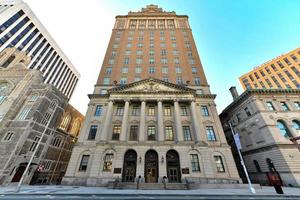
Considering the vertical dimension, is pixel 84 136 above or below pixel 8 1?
below

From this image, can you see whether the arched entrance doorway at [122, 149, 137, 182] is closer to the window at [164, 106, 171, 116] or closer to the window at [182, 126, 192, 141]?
the window at [182, 126, 192, 141]

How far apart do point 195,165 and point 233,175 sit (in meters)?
6.49

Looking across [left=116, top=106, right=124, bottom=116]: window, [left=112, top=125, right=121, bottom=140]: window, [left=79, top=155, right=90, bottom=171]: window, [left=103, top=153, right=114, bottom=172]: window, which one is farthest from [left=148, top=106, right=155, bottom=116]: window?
[left=79, top=155, right=90, bottom=171]: window

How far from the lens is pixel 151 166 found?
25.6 m

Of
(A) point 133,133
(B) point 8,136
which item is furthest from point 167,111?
(B) point 8,136

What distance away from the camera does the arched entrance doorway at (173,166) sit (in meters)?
24.3

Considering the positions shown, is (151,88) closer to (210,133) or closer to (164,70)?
(164,70)

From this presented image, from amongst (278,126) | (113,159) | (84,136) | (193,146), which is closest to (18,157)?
(84,136)

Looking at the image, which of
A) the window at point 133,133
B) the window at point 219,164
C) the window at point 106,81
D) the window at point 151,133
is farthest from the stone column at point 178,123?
the window at point 106,81

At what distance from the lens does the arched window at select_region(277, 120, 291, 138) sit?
26.1 metres

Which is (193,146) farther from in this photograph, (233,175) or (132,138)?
(132,138)

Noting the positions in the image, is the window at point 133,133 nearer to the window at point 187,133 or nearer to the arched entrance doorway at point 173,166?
the arched entrance doorway at point 173,166

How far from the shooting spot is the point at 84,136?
2852 centimetres

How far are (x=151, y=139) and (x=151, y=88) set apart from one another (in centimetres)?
1181
